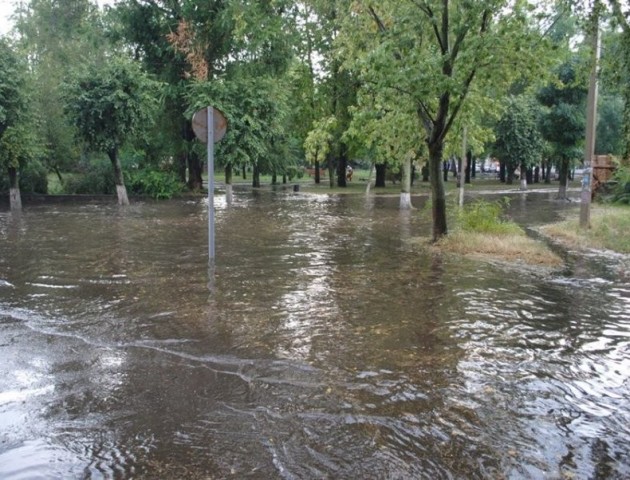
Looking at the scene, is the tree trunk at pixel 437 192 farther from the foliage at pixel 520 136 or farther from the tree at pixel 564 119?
the foliage at pixel 520 136

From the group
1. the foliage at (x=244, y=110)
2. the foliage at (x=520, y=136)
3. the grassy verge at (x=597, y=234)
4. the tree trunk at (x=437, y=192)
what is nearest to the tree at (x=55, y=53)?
the foliage at (x=244, y=110)

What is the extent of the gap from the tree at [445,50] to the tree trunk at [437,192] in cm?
11

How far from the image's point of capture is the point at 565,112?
31266 mm

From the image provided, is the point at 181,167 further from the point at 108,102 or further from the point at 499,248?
the point at 499,248

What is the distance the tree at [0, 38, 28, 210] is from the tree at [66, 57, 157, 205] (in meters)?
2.17

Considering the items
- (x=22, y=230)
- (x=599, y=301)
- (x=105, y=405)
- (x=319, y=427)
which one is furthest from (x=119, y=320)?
(x=22, y=230)

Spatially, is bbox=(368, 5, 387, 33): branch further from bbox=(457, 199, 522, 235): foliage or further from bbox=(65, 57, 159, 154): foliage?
bbox=(65, 57, 159, 154): foliage

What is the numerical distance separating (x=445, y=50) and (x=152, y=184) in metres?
23.2

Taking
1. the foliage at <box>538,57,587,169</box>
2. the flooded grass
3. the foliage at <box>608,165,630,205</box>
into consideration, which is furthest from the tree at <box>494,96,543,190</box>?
the flooded grass

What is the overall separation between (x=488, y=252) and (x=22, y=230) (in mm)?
14369

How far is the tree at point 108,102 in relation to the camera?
82.8ft

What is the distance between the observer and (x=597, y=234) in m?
16.3

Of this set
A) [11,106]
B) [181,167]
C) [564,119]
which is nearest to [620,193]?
[564,119]

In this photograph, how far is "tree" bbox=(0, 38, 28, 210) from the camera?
75.5 ft
